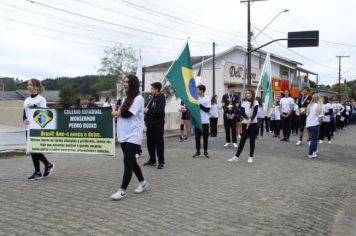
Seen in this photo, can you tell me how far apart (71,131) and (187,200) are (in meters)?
2.69

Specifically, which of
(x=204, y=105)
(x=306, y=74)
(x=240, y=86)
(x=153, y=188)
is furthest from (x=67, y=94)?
(x=153, y=188)

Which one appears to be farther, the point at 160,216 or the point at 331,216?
the point at 331,216

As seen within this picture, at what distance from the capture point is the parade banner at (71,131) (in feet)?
26.0

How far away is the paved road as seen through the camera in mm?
5445

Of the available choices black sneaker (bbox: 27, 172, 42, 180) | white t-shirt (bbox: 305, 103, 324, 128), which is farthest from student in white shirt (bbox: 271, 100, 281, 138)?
black sneaker (bbox: 27, 172, 42, 180)

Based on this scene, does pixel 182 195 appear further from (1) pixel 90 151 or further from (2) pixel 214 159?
(2) pixel 214 159

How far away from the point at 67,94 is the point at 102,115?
51.2 meters

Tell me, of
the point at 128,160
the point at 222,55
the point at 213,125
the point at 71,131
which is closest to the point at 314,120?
the point at 213,125

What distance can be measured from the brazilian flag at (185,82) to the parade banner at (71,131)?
7.81 feet

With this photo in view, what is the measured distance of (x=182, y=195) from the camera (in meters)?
7.18

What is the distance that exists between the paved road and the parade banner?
0.62 meters

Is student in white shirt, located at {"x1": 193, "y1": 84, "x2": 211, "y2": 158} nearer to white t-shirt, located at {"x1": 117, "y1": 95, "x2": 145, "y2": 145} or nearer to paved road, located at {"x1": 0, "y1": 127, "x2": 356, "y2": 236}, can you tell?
paved road, located at {"x1": 0, "y1": 127, "x2": 356, "y2": 236}

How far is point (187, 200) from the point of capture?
682cm

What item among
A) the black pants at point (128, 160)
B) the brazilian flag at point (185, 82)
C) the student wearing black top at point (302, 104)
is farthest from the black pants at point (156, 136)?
the student wearing black top at point (302, 104)
